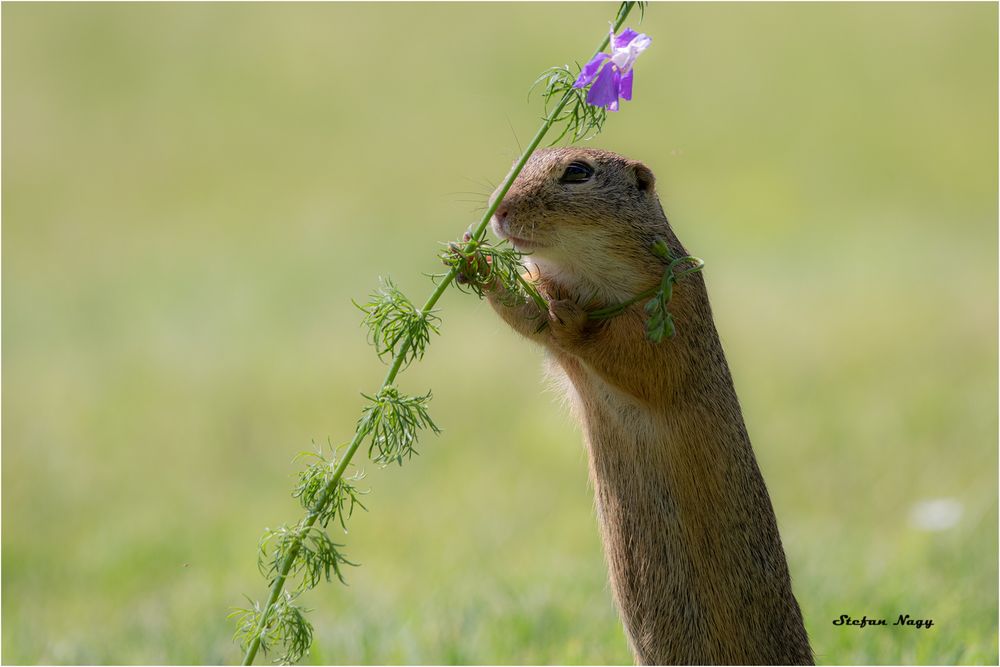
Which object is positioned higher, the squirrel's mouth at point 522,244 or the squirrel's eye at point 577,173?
the squirrel's eye at point 577,173

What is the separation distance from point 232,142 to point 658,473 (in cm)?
1556

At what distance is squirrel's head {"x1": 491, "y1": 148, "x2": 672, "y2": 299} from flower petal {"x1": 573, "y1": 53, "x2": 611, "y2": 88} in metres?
0.56

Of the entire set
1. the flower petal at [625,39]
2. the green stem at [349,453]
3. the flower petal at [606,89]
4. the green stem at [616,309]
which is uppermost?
the flower petal at [625,39]

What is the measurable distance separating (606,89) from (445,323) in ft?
31.0

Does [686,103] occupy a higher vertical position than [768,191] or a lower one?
higher

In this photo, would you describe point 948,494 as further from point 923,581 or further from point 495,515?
point 495,515

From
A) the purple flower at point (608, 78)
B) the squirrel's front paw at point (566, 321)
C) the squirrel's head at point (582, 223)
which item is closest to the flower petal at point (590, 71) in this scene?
the purple flower at point (608, 78)

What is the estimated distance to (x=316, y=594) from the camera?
695 centimetres

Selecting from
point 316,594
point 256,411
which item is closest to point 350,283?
point 256,411

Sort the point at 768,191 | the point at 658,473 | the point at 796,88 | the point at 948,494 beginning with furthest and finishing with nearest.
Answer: the point at 796,88, the point at 768,191, the point at 948,494, the point at 658,473

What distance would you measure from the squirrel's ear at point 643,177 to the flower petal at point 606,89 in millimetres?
847

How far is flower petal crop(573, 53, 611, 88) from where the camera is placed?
3504 millimetres

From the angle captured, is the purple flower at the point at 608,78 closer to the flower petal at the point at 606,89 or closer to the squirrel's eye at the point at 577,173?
the flower petal at the point at 606,89

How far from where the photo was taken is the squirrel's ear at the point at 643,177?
14.3ft
